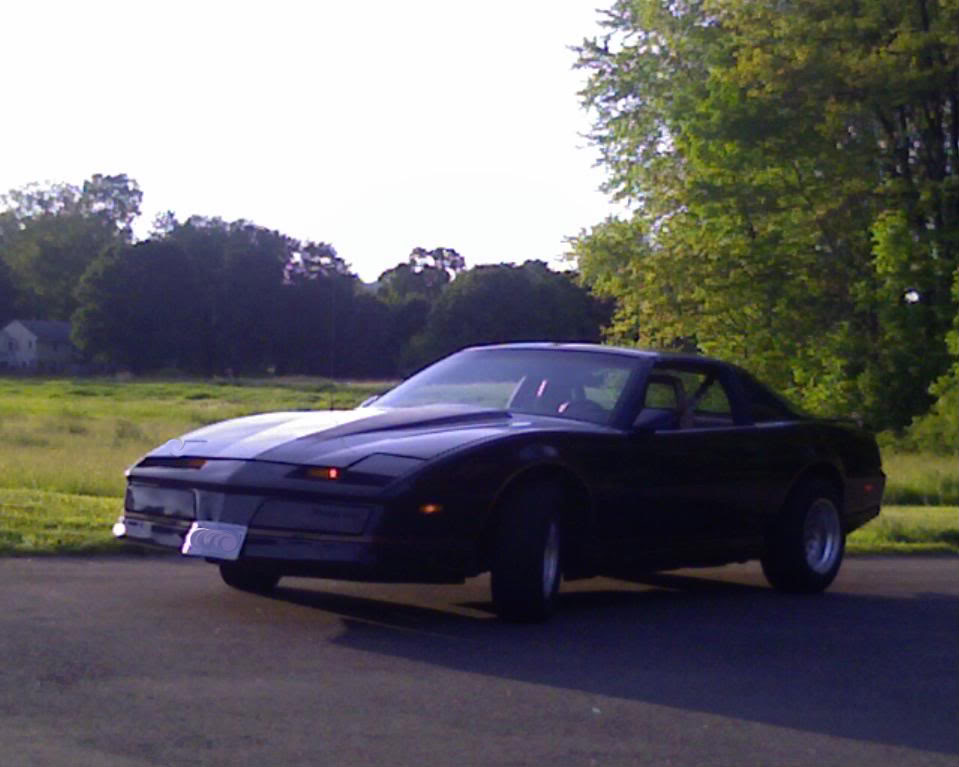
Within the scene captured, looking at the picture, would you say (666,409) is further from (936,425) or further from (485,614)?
(936,425)

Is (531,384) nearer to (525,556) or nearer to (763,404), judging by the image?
(525,556)

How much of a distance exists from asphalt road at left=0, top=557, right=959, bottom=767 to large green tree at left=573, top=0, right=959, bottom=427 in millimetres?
23929

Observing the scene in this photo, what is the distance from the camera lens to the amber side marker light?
24.5ft

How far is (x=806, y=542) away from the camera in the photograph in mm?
10164

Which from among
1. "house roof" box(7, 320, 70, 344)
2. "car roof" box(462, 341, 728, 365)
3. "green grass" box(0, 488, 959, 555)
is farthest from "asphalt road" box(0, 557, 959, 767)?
"house roof" box(7, 320, 70, 344)

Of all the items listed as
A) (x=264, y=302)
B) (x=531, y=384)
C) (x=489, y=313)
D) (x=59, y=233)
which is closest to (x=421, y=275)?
(x=264, y=302)

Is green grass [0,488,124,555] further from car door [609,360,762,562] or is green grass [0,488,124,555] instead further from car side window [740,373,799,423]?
car side window [740,373,799,423]

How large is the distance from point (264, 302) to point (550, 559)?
39171mm

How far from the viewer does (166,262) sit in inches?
2692

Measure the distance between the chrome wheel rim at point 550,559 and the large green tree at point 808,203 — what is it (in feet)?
80.1

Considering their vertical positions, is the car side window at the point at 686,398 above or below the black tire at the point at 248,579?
above

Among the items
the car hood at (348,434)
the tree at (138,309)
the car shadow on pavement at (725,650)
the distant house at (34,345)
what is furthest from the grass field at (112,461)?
the distant house at (34,345)

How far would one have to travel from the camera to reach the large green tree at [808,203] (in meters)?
32.0

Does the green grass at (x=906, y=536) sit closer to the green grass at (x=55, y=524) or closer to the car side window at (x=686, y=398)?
the car side window at (x=686, y=398)
